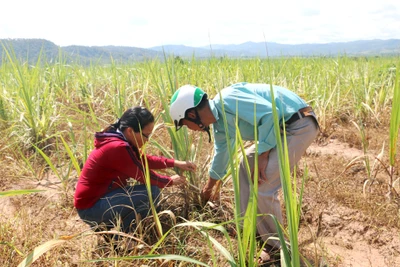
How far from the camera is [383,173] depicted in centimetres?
297

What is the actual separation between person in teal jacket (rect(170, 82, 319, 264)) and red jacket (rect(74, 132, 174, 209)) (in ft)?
1.12

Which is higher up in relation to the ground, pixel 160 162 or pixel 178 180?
pixel 160 162

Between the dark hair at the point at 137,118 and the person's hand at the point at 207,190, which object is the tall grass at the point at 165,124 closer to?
the person's hand at the point at 207,190

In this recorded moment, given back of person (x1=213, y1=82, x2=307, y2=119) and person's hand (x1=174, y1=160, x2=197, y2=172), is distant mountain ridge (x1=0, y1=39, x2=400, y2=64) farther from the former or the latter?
person's hand (x1=174, y1=160, x2=197, y2=172)

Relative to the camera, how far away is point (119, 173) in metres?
2.11

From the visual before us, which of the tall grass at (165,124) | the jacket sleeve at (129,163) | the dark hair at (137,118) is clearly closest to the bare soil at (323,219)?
the tall grass at (165,124)

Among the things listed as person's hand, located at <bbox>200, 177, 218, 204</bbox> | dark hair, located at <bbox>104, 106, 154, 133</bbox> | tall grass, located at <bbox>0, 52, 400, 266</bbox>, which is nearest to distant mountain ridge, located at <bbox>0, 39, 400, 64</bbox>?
tall grass, located at <bbox>0, 52, 400, 266</bbox>

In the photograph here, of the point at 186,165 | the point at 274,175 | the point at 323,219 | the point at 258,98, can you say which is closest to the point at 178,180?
the point at 186,165

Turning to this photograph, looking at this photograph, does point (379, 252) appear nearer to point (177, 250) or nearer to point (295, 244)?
point (177, 250)

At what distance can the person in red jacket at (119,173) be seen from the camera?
1990 millimetres

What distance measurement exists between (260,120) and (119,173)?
916 millimetres

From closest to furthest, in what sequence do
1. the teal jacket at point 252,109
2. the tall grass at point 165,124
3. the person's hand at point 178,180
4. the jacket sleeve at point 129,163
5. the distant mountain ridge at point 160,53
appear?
the tall grass at point 165,124, the teal jacket at point 252,109, the jacket sleeve at point 129,163, the person's hand at point 178,180, the distant mountain ridge at point 160,53

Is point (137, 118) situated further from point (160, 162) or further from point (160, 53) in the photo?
point (160, 53)

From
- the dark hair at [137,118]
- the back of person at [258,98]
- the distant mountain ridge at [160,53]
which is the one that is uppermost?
the distant mountain ridge at [160,53]
